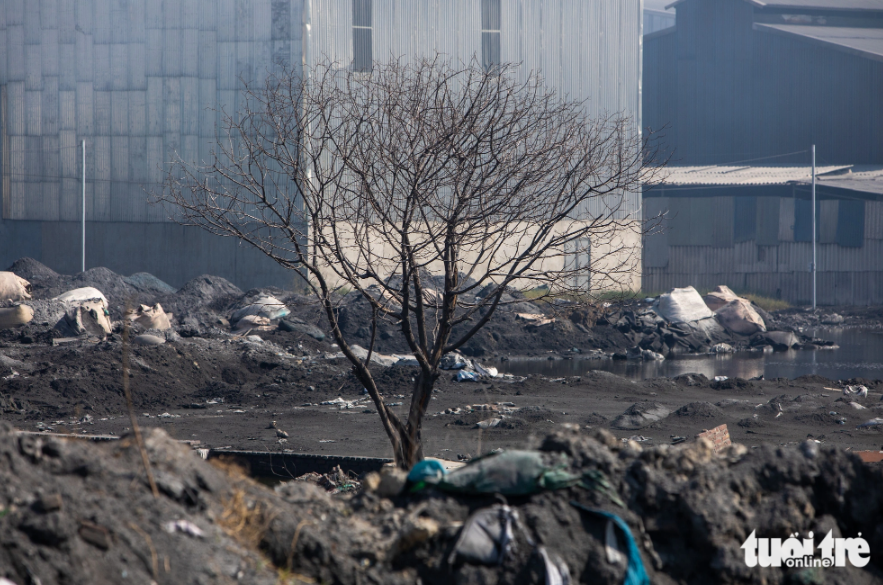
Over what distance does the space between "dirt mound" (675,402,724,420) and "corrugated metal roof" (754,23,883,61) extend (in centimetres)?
3171

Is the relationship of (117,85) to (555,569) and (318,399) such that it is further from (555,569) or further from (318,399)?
(555,569)

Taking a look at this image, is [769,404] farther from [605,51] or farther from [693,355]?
[605,51]

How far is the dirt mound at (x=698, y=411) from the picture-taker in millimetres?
10781

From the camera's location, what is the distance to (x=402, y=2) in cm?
2536

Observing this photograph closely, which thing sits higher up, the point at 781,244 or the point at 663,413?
the point at 781,244

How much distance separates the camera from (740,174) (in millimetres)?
32906

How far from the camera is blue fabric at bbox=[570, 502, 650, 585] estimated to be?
4.02m

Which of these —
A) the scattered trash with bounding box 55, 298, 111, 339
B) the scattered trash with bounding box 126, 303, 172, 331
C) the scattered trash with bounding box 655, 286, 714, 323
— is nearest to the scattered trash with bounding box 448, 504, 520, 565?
the scattered trash with bounding box 55, 298, 111, 339

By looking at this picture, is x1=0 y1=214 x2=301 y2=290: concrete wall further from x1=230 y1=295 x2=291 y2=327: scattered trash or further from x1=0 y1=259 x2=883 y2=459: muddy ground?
x1=0 y1=259 x2=883 y2=459: muddy ground

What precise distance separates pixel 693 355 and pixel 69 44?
20517 mm

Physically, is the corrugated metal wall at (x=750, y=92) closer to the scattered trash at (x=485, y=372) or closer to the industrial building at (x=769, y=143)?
the industrial building at (x=769, y=143)

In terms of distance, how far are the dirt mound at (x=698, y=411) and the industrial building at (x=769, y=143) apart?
19.3 meters

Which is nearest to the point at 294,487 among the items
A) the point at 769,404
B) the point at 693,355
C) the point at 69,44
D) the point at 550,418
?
the point at 550,418

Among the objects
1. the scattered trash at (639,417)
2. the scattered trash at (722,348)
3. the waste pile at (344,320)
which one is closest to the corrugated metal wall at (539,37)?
the waste pile at (344,320)
